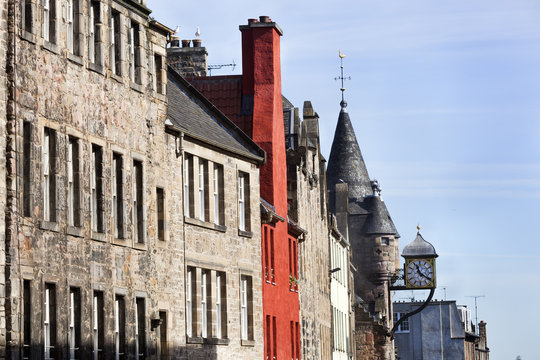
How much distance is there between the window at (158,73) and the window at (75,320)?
7.54 metres

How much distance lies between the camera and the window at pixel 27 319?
26.3 metres

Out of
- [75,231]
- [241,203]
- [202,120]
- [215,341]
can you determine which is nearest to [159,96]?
[202,120]

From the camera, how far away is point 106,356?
2989cm

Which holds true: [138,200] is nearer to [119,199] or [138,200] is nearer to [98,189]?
[119,199]

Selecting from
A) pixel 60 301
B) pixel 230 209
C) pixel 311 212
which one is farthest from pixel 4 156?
pixel 311 212

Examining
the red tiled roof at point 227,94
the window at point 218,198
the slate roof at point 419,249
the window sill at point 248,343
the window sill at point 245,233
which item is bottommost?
the window sill at point 248,343

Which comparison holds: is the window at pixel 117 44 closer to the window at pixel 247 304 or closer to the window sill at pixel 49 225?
the window sill at pixel 49 225

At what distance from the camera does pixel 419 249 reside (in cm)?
8631

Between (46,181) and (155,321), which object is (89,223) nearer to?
(46,181)

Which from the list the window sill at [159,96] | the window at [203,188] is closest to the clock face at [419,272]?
the window at [203,188]

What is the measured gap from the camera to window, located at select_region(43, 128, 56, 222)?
27688 mm

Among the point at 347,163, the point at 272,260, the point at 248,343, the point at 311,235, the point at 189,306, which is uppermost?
the point at 347,163

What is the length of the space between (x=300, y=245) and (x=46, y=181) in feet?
77.6

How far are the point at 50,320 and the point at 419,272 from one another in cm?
5898
